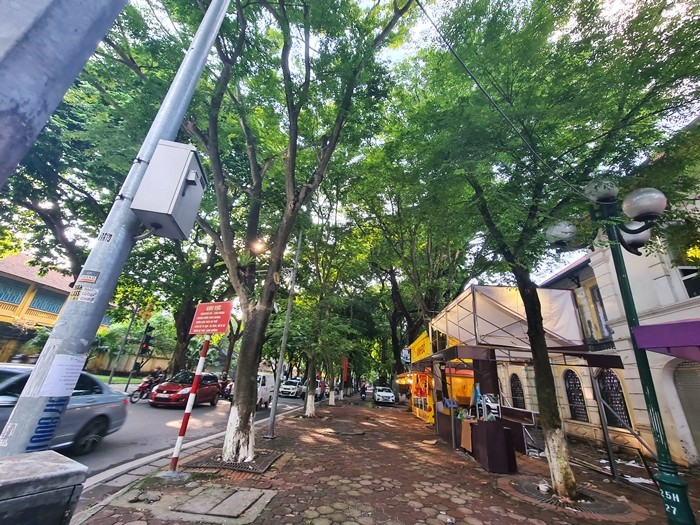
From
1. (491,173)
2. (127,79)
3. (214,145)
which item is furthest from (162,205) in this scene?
(127,79)

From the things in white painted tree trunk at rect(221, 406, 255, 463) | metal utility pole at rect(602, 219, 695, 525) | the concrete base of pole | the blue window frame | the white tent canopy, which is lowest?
the concrete base of pole

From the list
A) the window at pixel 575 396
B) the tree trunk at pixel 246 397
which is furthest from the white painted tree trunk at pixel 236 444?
the window at pixel 575 396

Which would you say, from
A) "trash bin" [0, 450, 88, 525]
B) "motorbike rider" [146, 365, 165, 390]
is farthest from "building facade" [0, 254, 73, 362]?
"trash bin" [0, 450, 88, 525]

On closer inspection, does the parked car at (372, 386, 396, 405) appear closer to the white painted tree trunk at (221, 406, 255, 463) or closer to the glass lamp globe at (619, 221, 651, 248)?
the white painted tree trunk at (221, 406, 255, 463)

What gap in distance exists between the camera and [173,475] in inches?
204

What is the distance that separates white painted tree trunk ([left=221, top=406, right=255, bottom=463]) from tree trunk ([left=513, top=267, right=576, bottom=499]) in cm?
561

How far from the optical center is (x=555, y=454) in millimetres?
5613

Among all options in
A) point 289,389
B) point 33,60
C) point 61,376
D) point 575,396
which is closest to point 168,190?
point 33,60

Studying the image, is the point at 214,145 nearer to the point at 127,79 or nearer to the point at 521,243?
the point at 127,79

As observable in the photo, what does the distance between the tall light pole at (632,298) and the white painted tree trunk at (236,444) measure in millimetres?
6256

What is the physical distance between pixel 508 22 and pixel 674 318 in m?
8.78

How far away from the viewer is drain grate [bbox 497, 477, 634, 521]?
495 cm

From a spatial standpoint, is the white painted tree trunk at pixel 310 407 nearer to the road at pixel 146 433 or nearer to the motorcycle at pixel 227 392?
the road at pixel 146 433

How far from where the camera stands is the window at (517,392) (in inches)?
660
